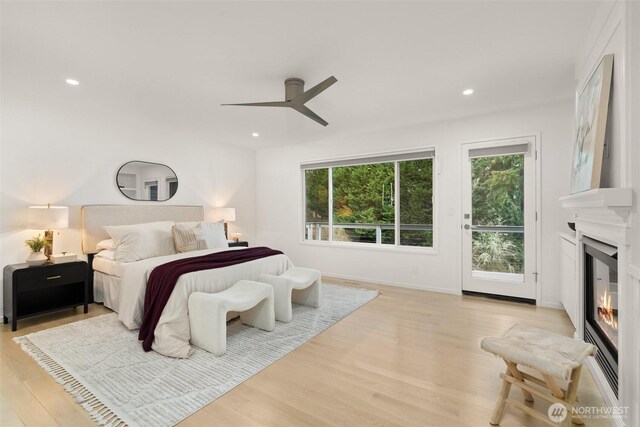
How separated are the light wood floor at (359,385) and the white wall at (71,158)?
1268 mm

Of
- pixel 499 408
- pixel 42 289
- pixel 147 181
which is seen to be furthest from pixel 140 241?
pixel 499 408

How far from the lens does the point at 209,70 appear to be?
264cm

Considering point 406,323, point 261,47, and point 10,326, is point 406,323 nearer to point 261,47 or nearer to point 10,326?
point 261,47

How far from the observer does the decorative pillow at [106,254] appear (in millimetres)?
3576

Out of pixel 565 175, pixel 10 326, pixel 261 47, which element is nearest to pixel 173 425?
pixel 261 47

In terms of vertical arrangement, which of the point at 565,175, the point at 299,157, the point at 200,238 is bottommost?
the point at 200,238

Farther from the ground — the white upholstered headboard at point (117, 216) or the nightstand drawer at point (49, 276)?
the white upholstered headboard at point (117, 216)

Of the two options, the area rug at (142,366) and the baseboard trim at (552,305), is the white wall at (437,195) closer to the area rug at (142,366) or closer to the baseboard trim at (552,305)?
the baseboard trim at (552,305)

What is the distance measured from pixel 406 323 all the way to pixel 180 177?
4046 millimetres

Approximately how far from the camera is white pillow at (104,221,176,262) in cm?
348

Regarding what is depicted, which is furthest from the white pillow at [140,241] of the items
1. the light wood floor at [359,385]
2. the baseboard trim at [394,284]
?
the baseboard trim at [394,284]

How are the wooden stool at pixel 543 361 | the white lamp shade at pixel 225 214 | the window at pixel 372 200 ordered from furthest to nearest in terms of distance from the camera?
the white lamp shade at pixel 225 214 → the window at pixel 372 200 → the wooden stool at pixel 543 361

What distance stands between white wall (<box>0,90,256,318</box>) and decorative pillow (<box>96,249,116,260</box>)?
313 mm

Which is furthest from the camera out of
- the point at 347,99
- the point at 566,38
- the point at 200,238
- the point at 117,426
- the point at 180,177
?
the point at 180,177
